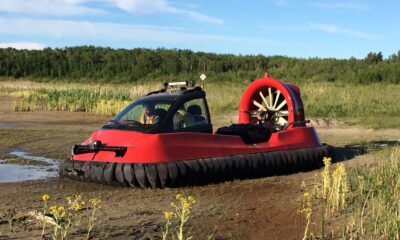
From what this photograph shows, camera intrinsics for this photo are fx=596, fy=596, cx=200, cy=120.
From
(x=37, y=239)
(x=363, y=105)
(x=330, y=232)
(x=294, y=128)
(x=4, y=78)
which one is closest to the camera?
(x=37, y=239)

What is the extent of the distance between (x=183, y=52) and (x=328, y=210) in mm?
50894

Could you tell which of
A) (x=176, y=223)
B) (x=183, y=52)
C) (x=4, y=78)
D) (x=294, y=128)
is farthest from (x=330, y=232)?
(x=183, y=52)

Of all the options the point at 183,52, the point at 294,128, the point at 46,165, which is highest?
the point at 183,52

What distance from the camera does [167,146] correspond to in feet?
25.7

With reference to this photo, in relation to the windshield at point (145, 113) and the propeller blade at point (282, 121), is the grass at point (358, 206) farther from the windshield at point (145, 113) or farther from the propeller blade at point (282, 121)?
the propeller blade at point (282, 121)

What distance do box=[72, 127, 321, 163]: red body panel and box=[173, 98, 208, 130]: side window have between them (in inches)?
17.0

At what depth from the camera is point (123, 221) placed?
5680mm

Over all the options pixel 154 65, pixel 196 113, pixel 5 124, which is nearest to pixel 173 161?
pixel 196 113

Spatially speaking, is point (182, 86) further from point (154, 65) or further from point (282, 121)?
point (154, 65)

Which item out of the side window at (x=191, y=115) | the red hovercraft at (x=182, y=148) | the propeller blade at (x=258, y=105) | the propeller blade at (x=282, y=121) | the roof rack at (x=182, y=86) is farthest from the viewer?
the propeller blade at (x=258, y=105)

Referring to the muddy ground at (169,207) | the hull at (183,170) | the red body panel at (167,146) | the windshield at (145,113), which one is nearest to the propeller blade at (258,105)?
the muddy ground at (169,207)

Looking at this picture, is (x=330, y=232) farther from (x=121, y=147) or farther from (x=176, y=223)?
(x=121, y=147)

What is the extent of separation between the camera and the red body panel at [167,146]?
770cm

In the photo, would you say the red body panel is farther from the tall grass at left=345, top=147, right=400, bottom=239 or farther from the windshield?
the tall grass at left=345, top=147, right=400, bottom=239
